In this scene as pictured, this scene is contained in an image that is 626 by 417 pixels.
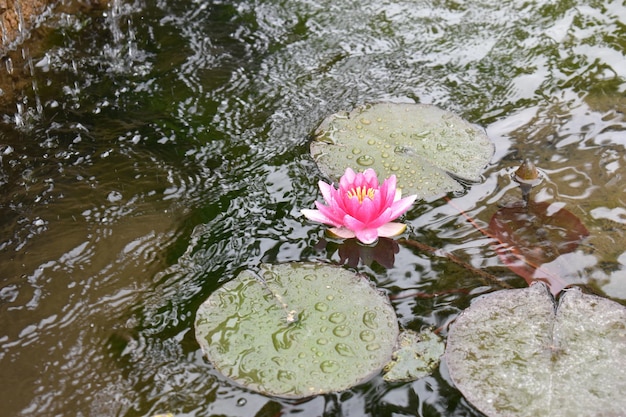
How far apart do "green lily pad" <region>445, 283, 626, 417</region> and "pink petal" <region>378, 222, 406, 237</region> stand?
43 centimetres

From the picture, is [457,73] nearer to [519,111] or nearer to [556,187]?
[519,111]

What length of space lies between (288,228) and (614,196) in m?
1.30

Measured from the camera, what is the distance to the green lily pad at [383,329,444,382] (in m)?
1.92

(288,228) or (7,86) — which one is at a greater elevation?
(7,86)

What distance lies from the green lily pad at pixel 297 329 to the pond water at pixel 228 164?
60 mm

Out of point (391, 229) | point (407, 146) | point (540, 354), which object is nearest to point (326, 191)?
point (391, 229)

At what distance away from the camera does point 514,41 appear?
3.54 meters

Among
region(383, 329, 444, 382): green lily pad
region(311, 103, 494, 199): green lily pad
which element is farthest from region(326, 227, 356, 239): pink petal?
region(383, 329, 444, 382): green lily pad

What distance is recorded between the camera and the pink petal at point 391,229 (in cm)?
237

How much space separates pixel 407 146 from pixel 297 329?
1.08 metres

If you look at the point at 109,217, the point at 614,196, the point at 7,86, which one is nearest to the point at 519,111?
the point at 614,196

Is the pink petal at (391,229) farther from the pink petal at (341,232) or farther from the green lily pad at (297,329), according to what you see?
the green lily pad at (297,329)

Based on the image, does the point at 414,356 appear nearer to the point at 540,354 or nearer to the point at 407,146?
the point at 540,354

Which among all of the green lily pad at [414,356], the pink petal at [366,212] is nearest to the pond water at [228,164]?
the green lily pad at [414,356]
